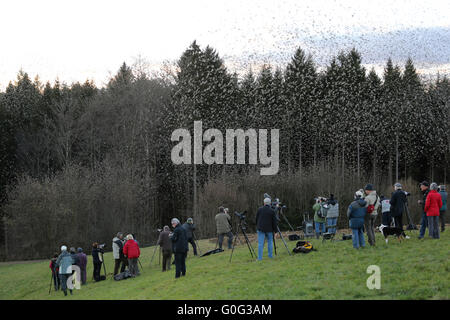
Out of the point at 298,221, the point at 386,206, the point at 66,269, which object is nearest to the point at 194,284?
the point at 66,269

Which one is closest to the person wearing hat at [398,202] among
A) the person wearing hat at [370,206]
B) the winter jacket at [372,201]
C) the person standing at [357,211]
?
the person wearing hat at [370,206]

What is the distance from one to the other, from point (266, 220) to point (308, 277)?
177 inches

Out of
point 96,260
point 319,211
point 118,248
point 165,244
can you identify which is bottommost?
point 96,260

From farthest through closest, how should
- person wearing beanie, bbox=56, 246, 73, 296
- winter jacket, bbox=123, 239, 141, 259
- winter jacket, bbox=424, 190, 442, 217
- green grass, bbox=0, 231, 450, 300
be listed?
1. winter jacket, bbox=123, 239, 141, 259
2. person wearing beanie, bbox=56, 246, 73, 296
3. winter jacket, bbox=424, 190, 442, 217
4. green grass, bbox=0, 231, 450, 300

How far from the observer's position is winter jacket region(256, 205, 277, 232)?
18.5 metres

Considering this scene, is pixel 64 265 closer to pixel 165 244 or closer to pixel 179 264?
pixel 165 244

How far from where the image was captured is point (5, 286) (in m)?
29.7

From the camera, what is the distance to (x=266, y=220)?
18.5 metres

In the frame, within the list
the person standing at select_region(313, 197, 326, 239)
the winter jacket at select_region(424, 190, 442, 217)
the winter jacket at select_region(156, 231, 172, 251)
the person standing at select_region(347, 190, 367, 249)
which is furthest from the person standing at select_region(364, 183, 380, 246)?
the winter jacket at select_region(156, 231, 172, 251)

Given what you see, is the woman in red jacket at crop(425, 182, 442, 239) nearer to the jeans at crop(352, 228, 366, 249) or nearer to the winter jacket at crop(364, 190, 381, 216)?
the winter jacket at crop(364, 190, 381, 216)

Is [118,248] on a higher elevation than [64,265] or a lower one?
higher

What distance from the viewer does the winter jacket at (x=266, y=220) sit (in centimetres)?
1850

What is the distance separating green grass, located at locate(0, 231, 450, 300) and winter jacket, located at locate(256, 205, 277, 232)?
1275 mm

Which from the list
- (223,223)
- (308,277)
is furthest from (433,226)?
(223,223)
